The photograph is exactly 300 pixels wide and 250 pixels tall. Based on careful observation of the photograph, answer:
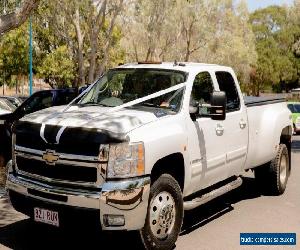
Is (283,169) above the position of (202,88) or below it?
below

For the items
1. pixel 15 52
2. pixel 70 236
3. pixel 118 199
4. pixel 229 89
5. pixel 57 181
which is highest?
pixel 15 52

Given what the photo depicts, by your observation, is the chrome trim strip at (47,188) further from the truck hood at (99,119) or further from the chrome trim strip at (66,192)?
the truck hood at (99,119)

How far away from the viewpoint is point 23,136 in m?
5.35

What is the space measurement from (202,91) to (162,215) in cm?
189

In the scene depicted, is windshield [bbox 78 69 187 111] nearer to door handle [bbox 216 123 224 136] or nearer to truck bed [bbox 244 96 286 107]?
door handle [bbox 216 123 224 136]

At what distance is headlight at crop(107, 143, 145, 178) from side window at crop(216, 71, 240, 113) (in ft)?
7.68

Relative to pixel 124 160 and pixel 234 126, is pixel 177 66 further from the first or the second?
pixel 124 160

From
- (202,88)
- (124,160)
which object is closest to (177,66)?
(202,88)

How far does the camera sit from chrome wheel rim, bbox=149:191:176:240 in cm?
517

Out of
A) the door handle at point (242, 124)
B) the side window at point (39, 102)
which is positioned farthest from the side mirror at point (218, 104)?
the side window at point (39, 102)

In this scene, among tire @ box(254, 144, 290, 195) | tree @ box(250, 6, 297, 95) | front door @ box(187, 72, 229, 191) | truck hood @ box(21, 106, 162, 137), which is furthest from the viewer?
tree @ box(250, 6, 297, 95)

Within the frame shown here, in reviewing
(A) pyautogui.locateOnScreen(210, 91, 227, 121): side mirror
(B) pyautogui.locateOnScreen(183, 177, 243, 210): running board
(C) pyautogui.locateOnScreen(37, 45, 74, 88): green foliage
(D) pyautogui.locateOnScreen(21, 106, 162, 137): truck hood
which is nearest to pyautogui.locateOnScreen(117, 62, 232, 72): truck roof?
(A) pyautogui.locateOnScreen(210, 91, 227, 121): side mirror

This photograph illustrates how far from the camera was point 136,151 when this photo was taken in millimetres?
4848

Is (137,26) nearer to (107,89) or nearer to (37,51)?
(37,51)
